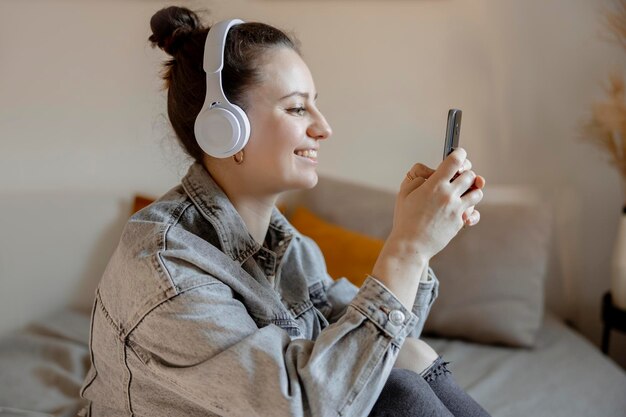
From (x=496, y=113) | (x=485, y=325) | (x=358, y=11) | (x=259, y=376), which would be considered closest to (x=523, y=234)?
(x=485, y=325)

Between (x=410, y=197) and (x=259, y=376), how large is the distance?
0.35 m

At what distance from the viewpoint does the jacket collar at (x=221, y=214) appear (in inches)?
44.5

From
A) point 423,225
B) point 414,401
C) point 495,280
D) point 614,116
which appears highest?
point 614,116

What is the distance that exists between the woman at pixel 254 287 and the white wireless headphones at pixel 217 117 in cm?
4

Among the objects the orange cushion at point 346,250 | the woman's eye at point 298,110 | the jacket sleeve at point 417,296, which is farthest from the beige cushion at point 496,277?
the woman's eye at point 298,110

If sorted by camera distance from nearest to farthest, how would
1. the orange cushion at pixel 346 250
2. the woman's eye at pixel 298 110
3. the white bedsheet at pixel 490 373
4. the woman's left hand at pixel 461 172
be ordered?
the woman's left hand at pixel 461 172 → the woman's eye at pixel 298 110 → the white bedsheet at pixel 490 373 → the orange cushion at pixel 346 250

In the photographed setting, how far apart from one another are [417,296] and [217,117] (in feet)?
1.62

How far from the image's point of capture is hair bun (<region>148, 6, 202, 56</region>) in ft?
3.94

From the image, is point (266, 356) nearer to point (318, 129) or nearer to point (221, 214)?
point (221, 214)

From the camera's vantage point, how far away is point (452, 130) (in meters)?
1.12

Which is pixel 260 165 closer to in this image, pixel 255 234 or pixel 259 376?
pixel 255 234

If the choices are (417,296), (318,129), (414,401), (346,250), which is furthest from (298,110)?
(346,250)

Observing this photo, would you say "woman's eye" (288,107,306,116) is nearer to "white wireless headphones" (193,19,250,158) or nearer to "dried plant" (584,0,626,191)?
"white wireless headphones" (193,19,250,158)

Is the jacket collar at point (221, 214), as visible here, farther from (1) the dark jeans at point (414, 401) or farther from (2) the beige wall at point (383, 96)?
(2) the beige wall at point (383, 96)
